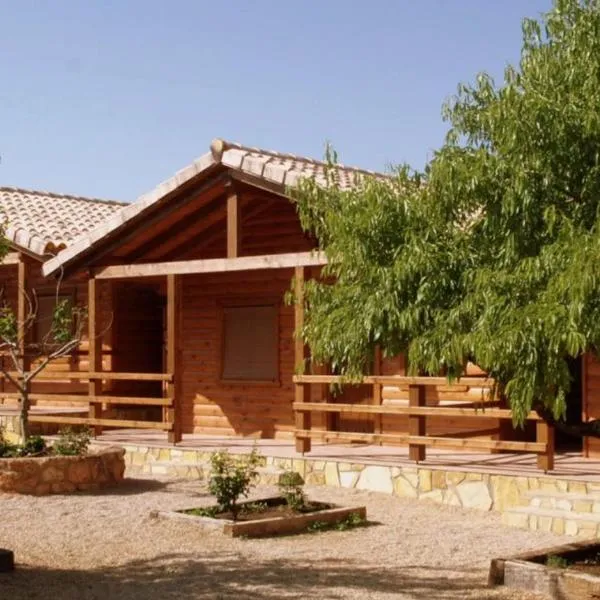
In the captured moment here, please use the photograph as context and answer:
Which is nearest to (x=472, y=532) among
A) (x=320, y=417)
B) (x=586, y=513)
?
(x=586, y=513)

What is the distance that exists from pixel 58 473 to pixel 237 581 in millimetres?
5416

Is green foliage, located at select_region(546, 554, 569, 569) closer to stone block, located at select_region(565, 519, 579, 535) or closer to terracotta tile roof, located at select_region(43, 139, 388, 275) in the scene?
stone block, located at select_region(565, 519, 579, 535)

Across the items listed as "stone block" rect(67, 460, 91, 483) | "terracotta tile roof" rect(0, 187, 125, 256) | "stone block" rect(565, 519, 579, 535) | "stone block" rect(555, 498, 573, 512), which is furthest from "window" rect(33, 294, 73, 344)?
"stone block" rect(565, 519, 579, 535)

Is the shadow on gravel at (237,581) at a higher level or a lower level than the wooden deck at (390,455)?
lower

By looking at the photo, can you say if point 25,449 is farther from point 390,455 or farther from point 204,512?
point 390,455

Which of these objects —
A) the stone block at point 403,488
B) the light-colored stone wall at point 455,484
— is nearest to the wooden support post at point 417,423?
the light-colored stone wall at point 455,484

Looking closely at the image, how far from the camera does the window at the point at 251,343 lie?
682 inches

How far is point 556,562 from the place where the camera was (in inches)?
340

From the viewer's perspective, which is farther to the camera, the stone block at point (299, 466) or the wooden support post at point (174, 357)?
the wooden support post at point (174, 357)

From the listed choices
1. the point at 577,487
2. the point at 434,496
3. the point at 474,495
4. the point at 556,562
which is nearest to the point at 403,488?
the point at 434,496

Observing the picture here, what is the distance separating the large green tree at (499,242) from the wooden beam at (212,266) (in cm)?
499

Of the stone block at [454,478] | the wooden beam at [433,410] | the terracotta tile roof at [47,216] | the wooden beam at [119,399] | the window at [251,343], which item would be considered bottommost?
the stone block at [454,478]

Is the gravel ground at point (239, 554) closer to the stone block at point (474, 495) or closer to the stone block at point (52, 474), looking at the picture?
the stone block at point (474, 495)

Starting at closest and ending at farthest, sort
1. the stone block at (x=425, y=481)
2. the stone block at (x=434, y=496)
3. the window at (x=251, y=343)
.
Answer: the stone block at (x=434, y=496) → the stone block at (x=425, y=481) → the window at (x=251, y=343)
